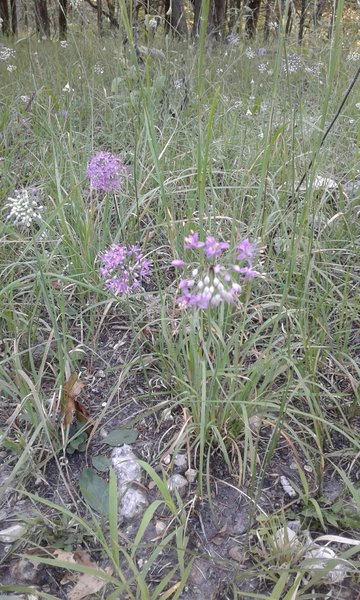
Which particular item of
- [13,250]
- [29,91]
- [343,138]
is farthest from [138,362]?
[29,91]

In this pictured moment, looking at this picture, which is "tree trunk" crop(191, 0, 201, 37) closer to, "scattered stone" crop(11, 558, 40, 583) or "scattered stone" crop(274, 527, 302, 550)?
"scattered stone" crop(274, 527, 302, 550)

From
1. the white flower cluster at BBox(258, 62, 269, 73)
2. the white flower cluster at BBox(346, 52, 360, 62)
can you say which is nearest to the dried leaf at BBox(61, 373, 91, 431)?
the white flower cluster at BBox(346, 52, 360, 62)

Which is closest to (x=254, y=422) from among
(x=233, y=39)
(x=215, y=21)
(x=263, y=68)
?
(x=233, y=39)

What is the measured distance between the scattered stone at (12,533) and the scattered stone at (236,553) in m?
0.53

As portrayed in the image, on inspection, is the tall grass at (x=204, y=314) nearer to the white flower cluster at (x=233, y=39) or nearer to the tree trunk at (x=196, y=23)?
the white flower cluster at (x=233, y=39)

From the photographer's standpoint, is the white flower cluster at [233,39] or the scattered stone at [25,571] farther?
the white flower cluster at [233,39]

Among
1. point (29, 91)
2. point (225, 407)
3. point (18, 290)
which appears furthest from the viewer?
point (29, 91)

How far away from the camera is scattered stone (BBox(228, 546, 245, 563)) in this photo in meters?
1.27

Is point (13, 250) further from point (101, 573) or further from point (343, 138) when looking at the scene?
point (343, 138)

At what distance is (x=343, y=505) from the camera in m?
1.34

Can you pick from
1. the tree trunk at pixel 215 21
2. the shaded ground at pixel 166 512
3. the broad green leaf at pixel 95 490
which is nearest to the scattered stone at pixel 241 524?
the shaded ground at pixel 166 512

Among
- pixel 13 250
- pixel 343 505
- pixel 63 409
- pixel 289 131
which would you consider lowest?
pixel 343 505

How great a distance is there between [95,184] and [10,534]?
1216 millimetres

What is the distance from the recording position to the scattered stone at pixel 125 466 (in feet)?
4.80
